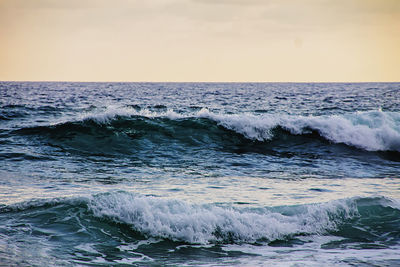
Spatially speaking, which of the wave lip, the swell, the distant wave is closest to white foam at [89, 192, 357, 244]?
the swell

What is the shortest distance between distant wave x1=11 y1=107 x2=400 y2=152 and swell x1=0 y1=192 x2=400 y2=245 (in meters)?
8.19

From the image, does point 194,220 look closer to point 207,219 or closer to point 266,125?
point 207,219

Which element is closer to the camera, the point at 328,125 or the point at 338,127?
the point at 338,127

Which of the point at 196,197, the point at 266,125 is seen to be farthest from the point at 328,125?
the point at 196,197

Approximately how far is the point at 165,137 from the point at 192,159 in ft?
9.89

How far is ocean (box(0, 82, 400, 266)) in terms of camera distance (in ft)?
17.7

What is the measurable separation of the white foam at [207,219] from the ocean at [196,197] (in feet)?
0.06

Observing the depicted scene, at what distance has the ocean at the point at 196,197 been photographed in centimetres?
539

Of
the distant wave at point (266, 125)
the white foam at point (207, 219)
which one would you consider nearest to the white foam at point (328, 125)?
the distant wave at point (266, 125)

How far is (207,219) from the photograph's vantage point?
6180mm

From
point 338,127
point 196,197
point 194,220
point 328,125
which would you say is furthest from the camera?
point 328,125

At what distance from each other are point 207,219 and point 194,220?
7.7 inches

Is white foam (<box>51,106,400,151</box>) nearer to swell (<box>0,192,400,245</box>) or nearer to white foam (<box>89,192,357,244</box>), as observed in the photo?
swell (<box>0,192,400,245</box>)

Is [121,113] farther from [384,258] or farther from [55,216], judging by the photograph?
[384,258]
